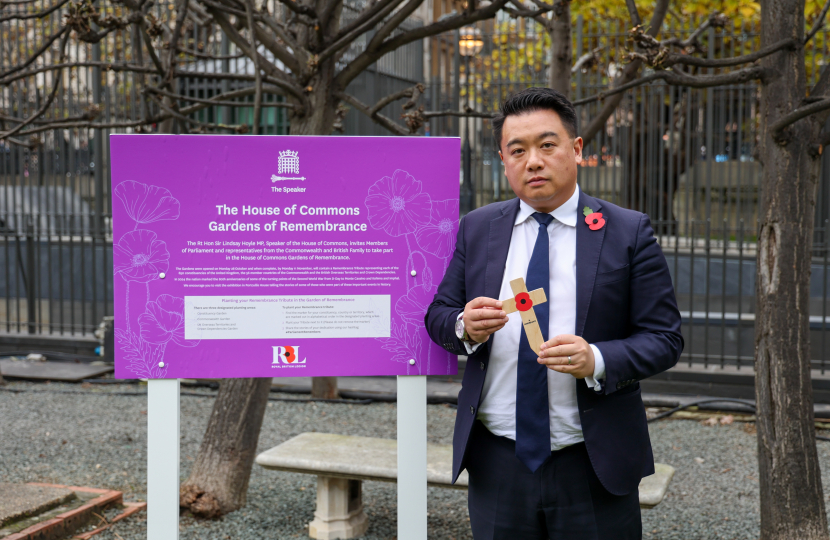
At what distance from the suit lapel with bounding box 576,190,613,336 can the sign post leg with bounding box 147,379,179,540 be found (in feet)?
5.15

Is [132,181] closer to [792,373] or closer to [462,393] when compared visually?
[462,393]

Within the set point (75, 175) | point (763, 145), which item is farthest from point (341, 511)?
point (75, 175)

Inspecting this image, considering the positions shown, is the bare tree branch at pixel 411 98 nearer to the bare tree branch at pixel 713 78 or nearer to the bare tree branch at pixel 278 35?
the bare tree branch at pixel 278 35

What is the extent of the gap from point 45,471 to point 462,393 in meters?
4.13

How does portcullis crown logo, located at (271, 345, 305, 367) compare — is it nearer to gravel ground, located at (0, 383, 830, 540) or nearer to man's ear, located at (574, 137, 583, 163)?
man's ear, located at (574, 137, 583, 163)

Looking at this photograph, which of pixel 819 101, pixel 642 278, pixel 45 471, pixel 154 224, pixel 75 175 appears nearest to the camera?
pixel 642 278

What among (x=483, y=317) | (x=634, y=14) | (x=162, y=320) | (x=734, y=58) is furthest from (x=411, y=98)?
(x=483, y=317)

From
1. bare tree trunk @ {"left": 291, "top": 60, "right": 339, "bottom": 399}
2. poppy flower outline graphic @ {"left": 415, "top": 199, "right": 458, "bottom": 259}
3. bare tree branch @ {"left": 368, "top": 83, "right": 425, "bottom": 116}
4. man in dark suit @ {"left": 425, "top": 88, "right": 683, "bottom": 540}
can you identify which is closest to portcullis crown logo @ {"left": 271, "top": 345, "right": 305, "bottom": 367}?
poppy flower outline graphic @ {"left": 415, "top": 199, "right": 458, "bottom": 259}

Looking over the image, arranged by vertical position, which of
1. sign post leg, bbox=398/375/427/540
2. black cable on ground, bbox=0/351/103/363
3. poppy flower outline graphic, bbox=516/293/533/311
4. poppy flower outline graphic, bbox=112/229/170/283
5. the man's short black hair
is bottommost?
black cable on ground, bbox=0/351/103/363

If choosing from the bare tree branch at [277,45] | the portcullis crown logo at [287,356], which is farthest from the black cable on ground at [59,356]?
the portcullis crown logo at [287,356]

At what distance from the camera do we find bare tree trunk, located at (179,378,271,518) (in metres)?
4.61

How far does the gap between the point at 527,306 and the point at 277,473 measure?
12.4 feet

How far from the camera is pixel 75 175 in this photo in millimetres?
10539

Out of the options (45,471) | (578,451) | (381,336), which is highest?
(381,336)
